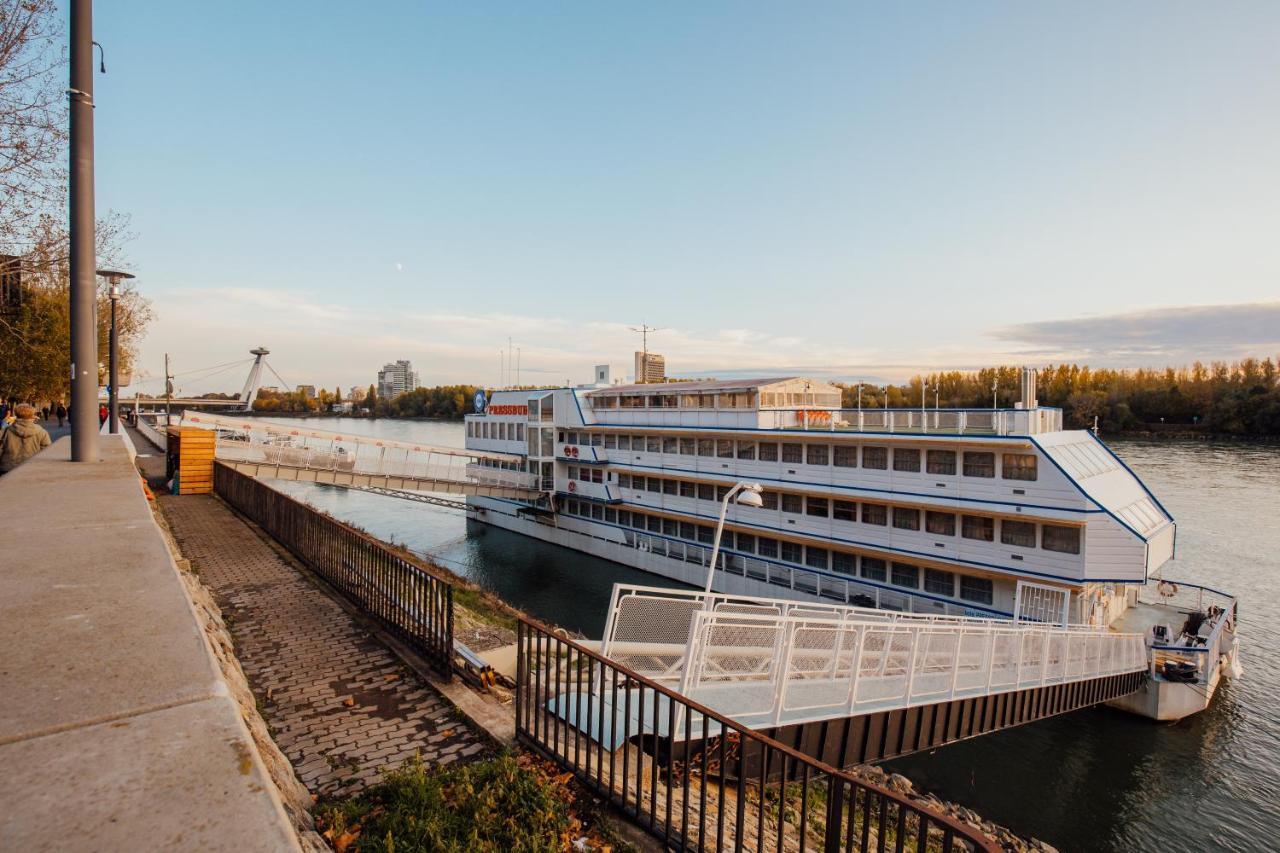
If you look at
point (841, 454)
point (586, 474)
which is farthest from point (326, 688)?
point (586, 474)

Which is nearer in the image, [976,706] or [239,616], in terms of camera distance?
[239,616]

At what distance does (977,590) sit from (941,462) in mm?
4084

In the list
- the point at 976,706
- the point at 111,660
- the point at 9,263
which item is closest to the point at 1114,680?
Answer: the point at 976,706

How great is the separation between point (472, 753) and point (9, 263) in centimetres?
1062

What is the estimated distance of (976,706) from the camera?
1091 centimetres

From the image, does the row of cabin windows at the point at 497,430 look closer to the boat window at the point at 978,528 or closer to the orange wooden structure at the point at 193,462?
the orange wooden structure at the point at 193,462

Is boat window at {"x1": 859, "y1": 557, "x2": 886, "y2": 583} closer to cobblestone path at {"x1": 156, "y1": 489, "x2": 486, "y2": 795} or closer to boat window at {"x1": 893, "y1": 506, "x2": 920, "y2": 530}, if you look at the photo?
boat window at {"x1": 893, "y1": 506, "x2": 920, "y2": 530}

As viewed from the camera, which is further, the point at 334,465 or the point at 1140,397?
the point at 1140,397

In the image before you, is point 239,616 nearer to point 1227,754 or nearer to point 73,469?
point 73,469

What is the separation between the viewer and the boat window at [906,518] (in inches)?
827

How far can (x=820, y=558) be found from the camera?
80.0ft

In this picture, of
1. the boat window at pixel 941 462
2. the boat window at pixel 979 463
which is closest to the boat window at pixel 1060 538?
the boat window at pixel 979 463

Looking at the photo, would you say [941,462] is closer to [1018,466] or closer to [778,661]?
[1018,466]

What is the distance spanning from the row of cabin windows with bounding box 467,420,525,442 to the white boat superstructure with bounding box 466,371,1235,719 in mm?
4403
